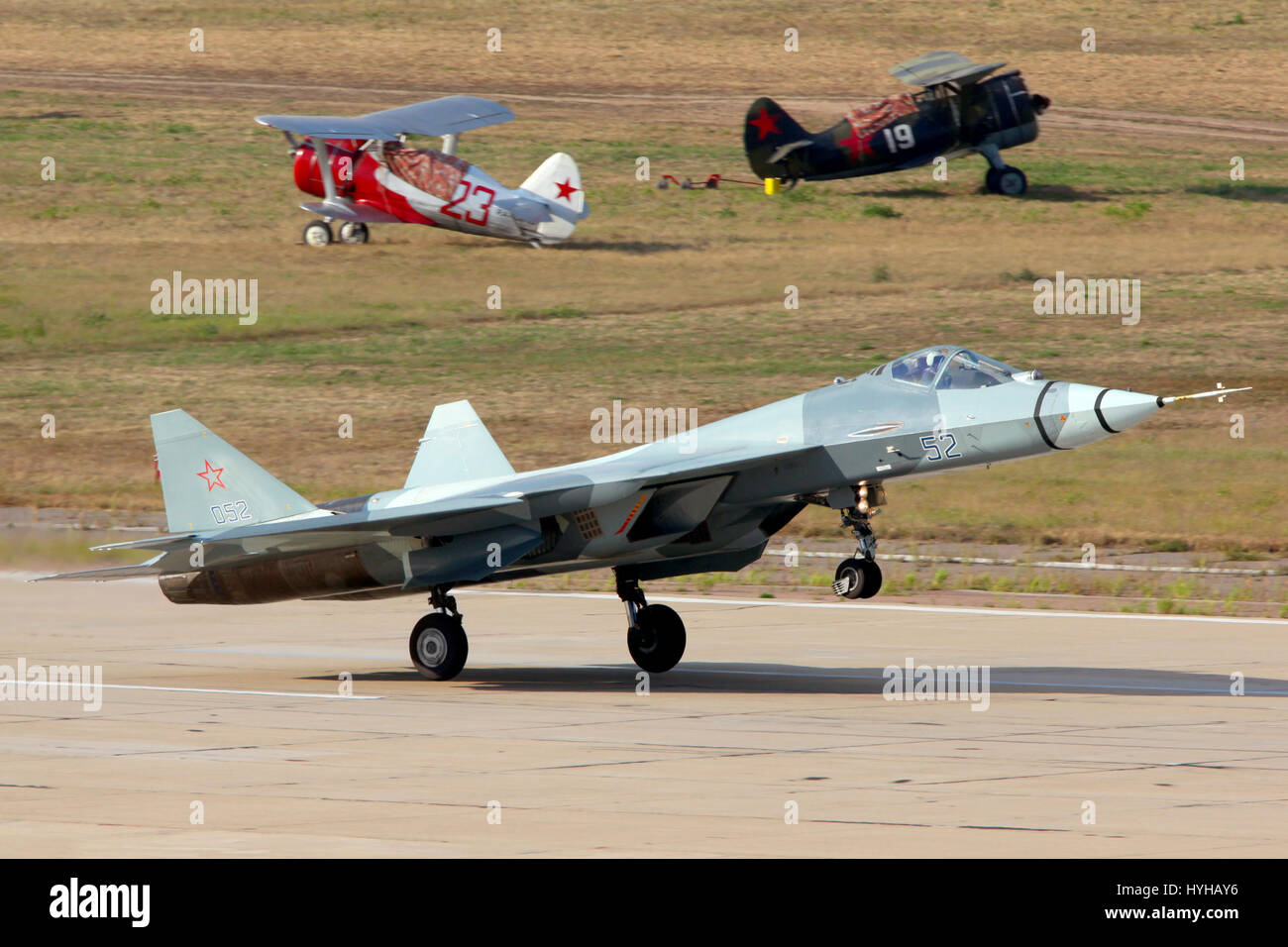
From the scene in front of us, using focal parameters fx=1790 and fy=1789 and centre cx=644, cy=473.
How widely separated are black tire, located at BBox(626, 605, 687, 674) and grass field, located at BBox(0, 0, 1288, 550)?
11.5 meters

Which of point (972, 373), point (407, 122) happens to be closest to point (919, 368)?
point (972, 373)

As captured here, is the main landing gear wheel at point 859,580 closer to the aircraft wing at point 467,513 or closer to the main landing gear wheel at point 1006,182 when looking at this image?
the aircraft wing at point 467,513

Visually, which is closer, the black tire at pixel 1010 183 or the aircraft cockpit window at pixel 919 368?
the aircraft cockpit window at pixel 919 368

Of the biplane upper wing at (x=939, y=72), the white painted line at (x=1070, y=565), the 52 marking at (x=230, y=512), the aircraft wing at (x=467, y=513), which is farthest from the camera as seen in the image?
the biplane upper wing at (x=939, y=72)

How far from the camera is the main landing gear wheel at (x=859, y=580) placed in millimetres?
16125

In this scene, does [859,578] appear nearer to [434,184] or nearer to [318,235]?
[434,184]

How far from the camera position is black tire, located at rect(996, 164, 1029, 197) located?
57.9 m

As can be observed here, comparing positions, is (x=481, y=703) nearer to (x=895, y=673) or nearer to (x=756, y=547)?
(x=756, y=547)

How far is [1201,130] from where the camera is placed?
218ft

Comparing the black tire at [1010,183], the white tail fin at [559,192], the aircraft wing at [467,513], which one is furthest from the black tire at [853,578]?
the black tire at [1010,183]

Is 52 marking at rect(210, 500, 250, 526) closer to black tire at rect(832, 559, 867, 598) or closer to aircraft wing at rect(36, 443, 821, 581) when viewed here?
aircraft wing at rect(36, 443, 821, 581)

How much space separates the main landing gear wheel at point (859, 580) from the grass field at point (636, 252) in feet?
46.2

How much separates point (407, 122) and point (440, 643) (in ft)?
105

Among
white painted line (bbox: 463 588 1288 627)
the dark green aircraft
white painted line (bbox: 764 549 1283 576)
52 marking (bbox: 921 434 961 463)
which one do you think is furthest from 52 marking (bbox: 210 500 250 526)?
the dark green aircraft
